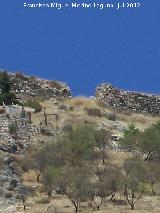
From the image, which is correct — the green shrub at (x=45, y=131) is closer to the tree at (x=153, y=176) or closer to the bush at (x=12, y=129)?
the bush at (x=12, y=129)

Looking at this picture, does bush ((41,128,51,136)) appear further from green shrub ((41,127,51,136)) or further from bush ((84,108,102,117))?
bush ((84,108,102,117))

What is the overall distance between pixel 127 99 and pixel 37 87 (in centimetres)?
748

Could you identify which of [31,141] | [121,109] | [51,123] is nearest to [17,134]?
[31,141]

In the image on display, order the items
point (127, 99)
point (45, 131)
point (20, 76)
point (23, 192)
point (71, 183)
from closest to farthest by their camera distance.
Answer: point (71, 183) < point (23, 192) < point (45, 131) < point (20, 76) < point (127, 99)

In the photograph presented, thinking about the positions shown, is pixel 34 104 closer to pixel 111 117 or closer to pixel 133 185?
pixel 111 117

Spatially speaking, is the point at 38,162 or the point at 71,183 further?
the point at 38,162

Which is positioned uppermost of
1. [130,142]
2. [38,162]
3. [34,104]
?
[34,104]

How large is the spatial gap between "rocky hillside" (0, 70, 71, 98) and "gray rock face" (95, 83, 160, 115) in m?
3.03

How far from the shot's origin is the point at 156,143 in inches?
1594

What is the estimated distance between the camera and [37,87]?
193ft

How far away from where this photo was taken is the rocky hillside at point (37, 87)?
57.3 metres

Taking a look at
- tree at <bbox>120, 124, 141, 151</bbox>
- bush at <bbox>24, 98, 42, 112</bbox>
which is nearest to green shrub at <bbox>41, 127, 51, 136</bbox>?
tree at <bbox>120, 124, 141, 151</bbox>

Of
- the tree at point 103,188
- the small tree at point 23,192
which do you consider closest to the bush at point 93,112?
the tree at point 103,188

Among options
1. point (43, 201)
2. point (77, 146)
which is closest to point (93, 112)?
point (77, 146)
